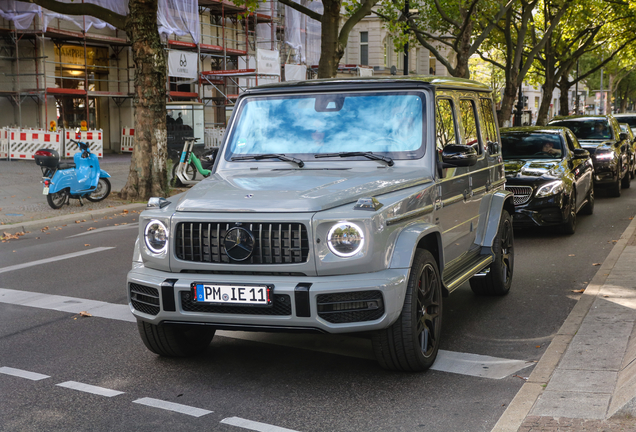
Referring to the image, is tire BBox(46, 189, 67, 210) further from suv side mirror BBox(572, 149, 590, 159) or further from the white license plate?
the white license plate

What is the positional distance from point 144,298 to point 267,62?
2931 cm

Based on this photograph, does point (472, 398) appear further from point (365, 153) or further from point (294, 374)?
point (365, 153)

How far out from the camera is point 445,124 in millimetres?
5914

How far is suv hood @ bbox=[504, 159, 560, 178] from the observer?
35.9 ft

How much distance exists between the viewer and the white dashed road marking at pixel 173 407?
439cm

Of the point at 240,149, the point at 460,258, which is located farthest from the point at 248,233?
the point at 460,258

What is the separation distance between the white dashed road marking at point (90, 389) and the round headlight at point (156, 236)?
0.90 metres

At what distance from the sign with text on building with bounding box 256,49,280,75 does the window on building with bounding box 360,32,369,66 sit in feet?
70.2

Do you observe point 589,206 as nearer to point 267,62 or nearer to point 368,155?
point 368,155

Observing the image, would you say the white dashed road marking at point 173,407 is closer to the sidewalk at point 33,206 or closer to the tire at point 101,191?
the sidewalk at point 33,206

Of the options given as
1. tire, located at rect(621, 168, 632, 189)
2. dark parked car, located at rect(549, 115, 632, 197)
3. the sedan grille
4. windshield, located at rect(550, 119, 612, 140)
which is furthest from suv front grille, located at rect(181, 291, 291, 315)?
tire, located at rect(621, 168, 632, 189)

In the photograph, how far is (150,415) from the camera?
435 centimetres

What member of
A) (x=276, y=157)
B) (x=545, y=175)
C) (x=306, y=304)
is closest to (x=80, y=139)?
(x=545, y=175)

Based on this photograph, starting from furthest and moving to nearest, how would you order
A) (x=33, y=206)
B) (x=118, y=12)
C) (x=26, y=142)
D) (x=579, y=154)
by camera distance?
(x=118, y=12) → (x=26, y=142) → (x=33, y=206) → (x=579, y=154)
